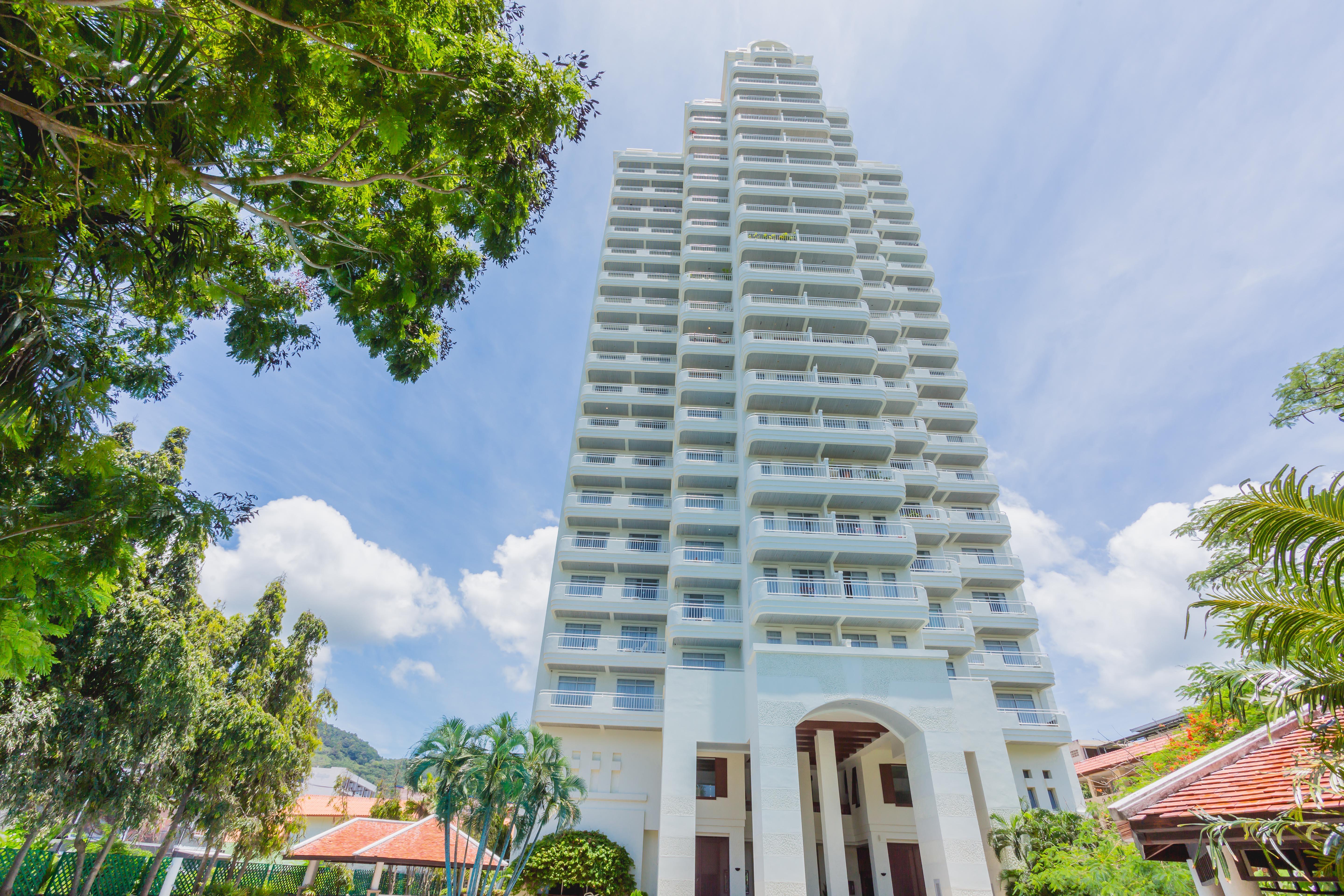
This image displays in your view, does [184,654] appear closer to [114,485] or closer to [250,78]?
[114,485]

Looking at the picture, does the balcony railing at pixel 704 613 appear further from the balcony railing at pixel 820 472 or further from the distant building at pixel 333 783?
the distant building at pixel 333 783

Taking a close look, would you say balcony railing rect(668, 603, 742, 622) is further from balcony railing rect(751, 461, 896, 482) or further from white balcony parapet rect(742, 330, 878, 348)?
white balcony parapet rect(742, 330, 878, 348)

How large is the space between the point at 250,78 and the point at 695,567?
79.0 feet

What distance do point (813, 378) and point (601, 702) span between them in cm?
1698

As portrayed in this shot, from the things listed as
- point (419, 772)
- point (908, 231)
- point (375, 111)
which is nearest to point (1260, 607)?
point (375, 111)

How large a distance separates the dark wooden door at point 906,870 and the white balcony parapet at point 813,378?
19.0 metres

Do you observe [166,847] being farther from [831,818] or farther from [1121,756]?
[1121,756]

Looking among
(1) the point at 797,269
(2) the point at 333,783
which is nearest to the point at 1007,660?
(1) the point at 797,269

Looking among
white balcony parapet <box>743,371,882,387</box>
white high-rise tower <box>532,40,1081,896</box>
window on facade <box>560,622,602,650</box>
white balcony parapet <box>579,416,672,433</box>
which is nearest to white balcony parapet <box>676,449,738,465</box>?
white high-rise tower <box>532,40,1081,896</box>

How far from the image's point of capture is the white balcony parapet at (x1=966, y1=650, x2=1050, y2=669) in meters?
28.1

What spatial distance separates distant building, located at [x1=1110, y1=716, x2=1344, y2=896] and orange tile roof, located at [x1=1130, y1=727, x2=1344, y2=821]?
0.01m

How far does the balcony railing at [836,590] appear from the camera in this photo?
78.5ft

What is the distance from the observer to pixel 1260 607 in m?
4.96

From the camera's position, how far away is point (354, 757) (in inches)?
4321
